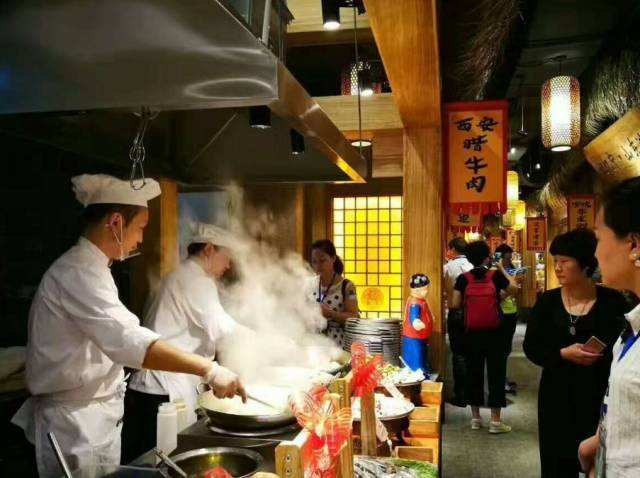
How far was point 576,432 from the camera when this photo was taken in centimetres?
377

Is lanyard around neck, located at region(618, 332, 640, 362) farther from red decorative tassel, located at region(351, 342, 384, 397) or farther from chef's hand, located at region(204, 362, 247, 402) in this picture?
chef's hand, located at region(204, 362, 247, 402)

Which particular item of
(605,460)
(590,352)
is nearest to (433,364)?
(590,352)

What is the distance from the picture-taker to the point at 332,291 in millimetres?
6008

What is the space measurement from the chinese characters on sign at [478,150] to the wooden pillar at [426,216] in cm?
42

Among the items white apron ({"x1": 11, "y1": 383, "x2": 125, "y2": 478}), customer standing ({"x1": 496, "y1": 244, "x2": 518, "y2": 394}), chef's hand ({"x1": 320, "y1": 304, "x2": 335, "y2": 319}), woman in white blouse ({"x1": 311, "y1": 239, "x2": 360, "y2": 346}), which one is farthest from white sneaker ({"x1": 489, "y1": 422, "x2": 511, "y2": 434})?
white apron ({"x1": 11, "y1": 383, "x2": 125, "y2": 478})

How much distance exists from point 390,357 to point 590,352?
5.03ft

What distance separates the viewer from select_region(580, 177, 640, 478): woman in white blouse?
6.87ft

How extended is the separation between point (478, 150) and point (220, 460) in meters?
4.84

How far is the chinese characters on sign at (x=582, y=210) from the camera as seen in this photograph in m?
11.9

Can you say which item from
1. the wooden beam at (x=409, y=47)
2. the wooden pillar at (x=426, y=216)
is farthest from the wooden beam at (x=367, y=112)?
the wooden beam at (x=409, y=47)

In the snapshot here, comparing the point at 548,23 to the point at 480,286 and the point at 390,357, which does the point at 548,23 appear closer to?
the point at 480,286

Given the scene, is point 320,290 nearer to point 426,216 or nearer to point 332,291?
point 332,291

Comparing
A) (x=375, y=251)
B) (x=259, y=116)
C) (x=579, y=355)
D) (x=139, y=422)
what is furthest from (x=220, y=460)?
(x=375, y=251)

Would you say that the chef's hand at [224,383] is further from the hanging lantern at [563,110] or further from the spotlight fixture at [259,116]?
the hanging lantern at [563,110]
